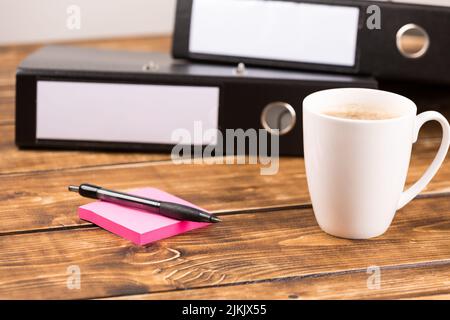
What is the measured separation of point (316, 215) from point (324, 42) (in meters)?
0.31

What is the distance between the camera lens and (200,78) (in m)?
1.03

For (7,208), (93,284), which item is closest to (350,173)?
(93,284)

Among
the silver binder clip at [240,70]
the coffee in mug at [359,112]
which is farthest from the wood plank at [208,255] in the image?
the silver binder clip at [240,70]

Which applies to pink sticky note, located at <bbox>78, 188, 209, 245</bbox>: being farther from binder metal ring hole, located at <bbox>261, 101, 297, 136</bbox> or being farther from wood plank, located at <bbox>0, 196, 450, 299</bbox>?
binder metal ring hole, located at <bbox>261, 101, 297, 136</bbox>

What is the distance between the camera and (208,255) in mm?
788

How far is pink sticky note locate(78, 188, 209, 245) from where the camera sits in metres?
0.81

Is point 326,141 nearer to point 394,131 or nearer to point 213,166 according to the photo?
point 394,131

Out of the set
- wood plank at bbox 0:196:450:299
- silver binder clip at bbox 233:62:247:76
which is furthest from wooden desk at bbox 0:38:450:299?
silver binder clip at bbox 233:62:247:76

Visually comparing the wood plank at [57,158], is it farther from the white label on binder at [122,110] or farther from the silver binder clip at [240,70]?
the silver binder clip at [240,70]

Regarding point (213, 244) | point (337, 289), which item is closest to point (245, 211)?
point (213, 244)

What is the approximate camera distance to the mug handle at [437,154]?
82 centimetres

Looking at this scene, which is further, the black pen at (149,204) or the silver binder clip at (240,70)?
the silver binder clip at (240,70)

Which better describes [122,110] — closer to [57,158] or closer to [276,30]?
[57,158]

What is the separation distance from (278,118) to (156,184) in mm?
202
